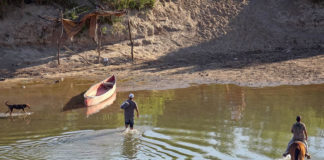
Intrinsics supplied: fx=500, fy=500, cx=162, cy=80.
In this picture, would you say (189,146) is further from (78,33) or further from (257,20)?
(257,20)

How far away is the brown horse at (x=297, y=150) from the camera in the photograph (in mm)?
10961

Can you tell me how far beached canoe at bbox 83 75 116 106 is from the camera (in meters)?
18.4

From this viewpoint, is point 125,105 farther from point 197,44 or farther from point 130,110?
point 197,44

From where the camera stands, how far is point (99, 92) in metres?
20.7

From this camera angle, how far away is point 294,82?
21.5 meters

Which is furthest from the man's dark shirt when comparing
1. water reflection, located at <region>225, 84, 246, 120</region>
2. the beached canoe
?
the beached canoe

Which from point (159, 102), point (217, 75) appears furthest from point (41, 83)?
point (217, 75)

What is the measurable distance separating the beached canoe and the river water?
36 centimetres

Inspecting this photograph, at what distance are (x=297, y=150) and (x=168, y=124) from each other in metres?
5.48

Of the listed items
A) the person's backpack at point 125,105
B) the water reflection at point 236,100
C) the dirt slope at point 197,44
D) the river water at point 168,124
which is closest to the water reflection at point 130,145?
the river water at point 168,124

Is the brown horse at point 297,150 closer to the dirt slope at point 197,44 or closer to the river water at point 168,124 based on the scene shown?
Answer: the river water at point 168,124

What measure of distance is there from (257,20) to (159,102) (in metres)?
12.6

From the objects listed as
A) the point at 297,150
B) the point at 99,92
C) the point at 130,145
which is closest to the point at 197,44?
the point at 99,92

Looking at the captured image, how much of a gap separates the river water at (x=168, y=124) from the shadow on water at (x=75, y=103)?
43 millimetres
